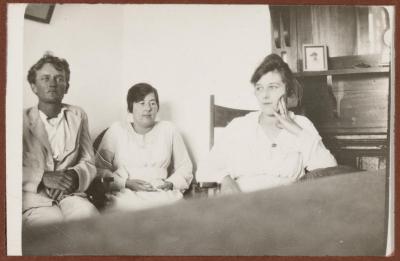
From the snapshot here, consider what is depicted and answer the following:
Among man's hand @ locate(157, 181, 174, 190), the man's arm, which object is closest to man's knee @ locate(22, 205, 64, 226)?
the man's arm

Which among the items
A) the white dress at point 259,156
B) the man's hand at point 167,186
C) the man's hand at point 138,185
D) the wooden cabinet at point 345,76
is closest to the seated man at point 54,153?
the man's hand at point 138,185

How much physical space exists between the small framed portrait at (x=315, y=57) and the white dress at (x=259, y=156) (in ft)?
0.62

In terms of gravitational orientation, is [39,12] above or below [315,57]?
above

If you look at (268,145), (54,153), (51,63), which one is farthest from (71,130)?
(268,145)

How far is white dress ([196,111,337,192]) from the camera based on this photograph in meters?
1.88

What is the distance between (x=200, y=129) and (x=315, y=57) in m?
0.49

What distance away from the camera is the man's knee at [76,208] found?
5.95ft

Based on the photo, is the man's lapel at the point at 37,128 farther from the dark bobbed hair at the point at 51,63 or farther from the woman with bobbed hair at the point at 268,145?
the woman with bobbed hair at the point at 268,145

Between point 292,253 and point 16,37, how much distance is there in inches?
48.4

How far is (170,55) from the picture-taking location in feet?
6.24

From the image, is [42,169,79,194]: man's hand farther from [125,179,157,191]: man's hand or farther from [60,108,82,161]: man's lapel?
[125,179,157,191]: man's hand

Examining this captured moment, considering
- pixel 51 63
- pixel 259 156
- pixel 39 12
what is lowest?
pixel 259 156

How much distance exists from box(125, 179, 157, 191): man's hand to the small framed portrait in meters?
0.70

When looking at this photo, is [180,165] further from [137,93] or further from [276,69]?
[276,69]
